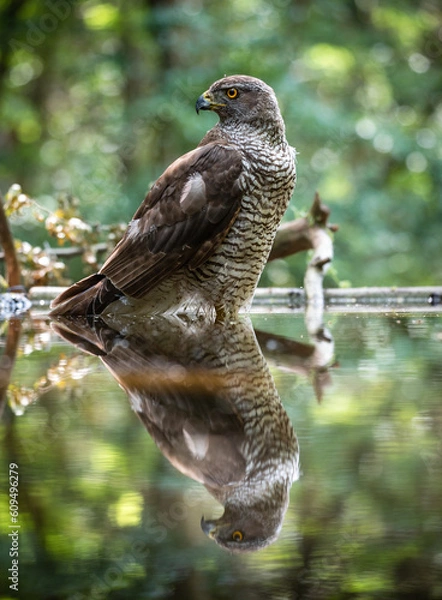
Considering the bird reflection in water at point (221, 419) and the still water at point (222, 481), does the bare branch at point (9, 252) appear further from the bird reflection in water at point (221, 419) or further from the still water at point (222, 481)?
the still water at point (222, 481)

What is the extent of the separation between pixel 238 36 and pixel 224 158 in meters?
7.85

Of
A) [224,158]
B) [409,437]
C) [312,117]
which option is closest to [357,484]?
[409,437]

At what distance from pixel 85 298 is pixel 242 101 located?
118 cm

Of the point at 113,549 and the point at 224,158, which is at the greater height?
the point at 224,158

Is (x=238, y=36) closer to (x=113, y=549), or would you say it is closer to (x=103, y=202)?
(x=103, y=202)

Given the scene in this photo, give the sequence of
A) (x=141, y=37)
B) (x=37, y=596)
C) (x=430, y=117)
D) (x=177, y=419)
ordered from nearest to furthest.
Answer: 1. (x=37, y=596)
2. (x=177, y=419)
3. (x=141, y=37)
4. (x=430, y=117)

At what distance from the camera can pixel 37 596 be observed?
100 centimetres

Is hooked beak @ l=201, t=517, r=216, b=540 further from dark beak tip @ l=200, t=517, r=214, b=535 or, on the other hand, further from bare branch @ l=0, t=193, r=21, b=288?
bare branch @ l=0, t=193, r=21, b=288

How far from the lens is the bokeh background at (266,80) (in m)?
11.1

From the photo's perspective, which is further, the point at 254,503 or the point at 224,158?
the point at 224,158

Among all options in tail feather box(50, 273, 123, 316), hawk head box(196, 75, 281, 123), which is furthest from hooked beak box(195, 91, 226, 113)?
tail feather box(50, 273, 123, 316)

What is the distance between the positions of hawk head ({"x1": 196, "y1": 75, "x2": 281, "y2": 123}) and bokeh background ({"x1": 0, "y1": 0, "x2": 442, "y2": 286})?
5.14 metres

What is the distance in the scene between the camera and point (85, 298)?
181 inches

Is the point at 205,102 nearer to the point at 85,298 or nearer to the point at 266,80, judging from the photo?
the point at 85,298
